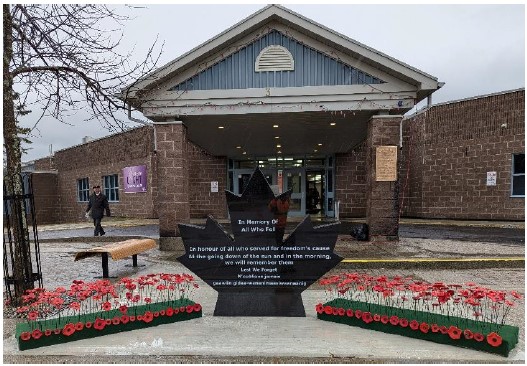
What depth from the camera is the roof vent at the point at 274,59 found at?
9219 millimetres

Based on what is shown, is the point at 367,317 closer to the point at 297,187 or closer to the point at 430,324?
the point at 430,324

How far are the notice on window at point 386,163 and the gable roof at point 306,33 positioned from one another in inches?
67.6

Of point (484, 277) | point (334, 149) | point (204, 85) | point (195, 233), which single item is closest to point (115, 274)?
point (195, 233)

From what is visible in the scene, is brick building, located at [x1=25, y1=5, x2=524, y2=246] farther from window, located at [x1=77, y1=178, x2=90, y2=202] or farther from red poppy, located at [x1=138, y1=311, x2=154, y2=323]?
red poppy, located at [x1=138, y1=311, x2=154, y2=323]

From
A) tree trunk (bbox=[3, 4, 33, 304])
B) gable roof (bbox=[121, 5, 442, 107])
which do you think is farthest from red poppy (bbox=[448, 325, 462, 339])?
gable roof (bbox=[121, 5, 442, 107])

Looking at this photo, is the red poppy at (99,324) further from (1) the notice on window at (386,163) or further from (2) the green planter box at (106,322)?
(1) the notice on window at (386,163)

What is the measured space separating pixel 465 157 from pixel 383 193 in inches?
360

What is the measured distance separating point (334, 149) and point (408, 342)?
13883mm

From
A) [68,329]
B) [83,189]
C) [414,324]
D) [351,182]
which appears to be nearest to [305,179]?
[351,182]

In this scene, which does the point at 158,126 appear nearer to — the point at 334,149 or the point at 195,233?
the point at 195,233

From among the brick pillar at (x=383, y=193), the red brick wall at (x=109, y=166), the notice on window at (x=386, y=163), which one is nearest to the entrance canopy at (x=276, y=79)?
the brick pillar at (x=383, y=193)

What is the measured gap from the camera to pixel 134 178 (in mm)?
20516

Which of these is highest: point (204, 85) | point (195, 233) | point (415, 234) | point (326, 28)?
point (326, 28)

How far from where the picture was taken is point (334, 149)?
1719 centimetres
